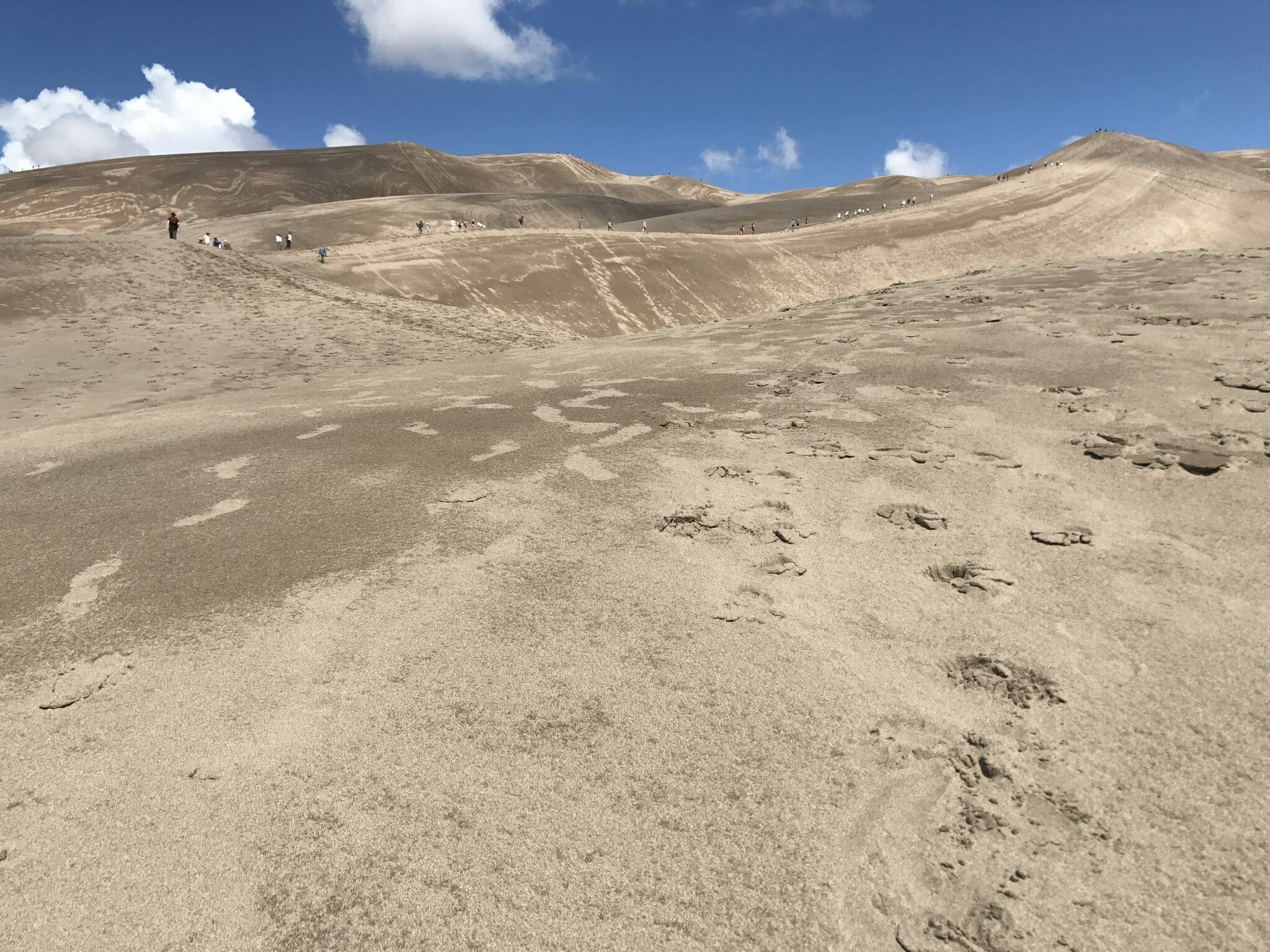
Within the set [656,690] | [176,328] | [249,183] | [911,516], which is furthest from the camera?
[249,183]

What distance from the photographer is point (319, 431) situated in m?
6.33

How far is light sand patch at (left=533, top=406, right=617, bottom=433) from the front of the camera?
19.7 ft

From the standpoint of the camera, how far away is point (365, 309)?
15.7 m

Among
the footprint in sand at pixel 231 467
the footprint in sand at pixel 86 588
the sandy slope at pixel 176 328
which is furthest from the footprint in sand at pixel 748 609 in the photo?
the sandy slope at pixel 176 328

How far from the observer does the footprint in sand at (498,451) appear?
5352 millimetres

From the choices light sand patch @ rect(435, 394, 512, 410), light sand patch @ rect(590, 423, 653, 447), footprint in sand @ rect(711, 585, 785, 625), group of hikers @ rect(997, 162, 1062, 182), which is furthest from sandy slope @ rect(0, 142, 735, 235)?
footprint in sand @ rect(711, 585, 785, 625)

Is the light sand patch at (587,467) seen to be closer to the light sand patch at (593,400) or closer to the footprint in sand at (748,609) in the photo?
the light sand patch at (593,400)

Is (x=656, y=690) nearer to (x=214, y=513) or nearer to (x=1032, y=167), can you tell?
(x=214, y=513)

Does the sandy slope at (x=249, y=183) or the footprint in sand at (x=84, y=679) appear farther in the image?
the sandy slope at (x=249, y=183)

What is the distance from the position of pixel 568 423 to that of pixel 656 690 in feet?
12.4

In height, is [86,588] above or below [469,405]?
below

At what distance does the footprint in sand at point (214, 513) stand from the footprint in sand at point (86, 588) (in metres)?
0.47

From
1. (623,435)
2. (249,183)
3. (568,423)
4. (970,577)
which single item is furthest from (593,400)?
(249,183)

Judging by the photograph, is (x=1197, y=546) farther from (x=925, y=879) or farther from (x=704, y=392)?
(x=704, y=392)
